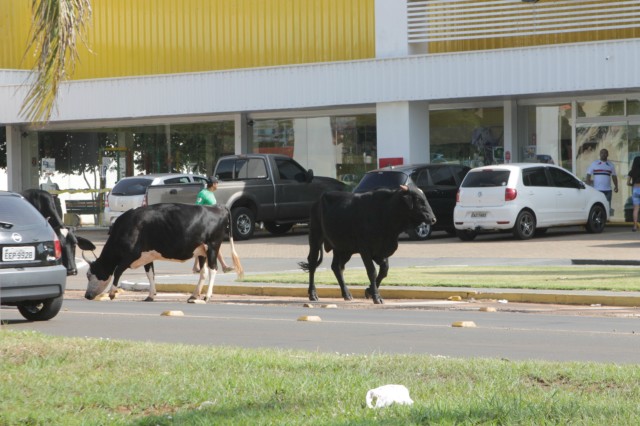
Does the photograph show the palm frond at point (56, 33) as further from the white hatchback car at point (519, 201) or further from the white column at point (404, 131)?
the white column at point (404, 131)

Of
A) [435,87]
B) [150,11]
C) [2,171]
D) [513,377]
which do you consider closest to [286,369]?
[513,377]

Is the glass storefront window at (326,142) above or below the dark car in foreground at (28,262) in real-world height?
above

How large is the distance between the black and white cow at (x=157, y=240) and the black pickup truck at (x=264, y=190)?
12.6 meters

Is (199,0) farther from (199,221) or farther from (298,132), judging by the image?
(199,221)

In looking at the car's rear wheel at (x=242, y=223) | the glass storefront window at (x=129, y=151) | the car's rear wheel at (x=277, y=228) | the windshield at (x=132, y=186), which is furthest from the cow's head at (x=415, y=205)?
the glass storefront window at (x=129, y=151)

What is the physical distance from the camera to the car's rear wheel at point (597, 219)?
3130 centimetres

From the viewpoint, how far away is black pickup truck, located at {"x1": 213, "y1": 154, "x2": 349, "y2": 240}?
3291cm

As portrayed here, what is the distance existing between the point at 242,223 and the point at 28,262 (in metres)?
18.3

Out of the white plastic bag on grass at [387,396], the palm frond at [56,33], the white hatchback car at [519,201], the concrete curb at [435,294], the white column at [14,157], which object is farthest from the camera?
the white column at [14,157]

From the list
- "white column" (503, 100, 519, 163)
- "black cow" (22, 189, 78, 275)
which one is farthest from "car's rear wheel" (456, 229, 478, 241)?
"black cow" (22, 189, 78, 275)

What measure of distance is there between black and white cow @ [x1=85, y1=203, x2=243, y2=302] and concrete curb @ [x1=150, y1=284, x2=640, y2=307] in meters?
1.46

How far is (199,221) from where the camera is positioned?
19297 millimetres

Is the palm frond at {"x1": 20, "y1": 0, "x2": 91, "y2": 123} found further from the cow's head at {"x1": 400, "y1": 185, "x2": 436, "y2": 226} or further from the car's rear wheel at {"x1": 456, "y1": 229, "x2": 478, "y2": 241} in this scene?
the car's rear wheel at {"x1": 456, "y1": 229, "x2": 478, "y2": 241}

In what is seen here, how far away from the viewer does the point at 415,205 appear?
1831cm
